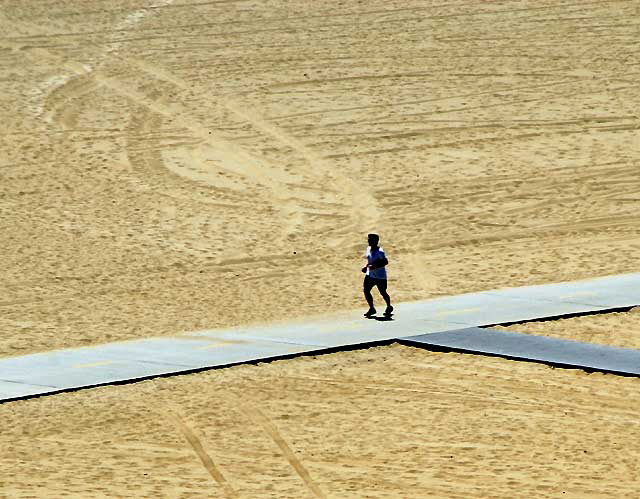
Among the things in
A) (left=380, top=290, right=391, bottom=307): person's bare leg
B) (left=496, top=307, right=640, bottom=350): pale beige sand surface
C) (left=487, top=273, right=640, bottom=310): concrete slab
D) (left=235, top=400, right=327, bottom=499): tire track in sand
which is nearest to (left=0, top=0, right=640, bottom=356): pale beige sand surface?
(left=487, top=273, right=640, bottom=310): concrete slab

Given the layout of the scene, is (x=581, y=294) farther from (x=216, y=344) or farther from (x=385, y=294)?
(x=216, y=344)

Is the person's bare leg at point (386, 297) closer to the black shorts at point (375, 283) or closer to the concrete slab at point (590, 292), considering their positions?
the black shorts at point (375, 283)

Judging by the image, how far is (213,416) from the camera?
17453 mm

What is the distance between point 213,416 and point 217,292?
576 cm

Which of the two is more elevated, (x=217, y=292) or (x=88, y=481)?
(x=217, y=292)

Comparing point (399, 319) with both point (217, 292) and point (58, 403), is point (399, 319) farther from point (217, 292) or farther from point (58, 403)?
point (58, 403)

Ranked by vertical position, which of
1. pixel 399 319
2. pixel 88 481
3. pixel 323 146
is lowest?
pixel 88 481

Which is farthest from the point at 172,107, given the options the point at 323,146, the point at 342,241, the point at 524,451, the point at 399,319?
the point at 524,451

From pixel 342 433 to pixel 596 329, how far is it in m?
4.62

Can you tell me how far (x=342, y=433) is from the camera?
16.9 m

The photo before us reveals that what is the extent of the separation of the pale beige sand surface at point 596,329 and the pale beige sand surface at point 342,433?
1373mm

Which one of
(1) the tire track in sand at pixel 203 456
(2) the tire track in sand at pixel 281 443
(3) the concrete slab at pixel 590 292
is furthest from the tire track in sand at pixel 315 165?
(1) the tire track in sand at pixel 203 456

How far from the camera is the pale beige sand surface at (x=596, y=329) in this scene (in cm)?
2008

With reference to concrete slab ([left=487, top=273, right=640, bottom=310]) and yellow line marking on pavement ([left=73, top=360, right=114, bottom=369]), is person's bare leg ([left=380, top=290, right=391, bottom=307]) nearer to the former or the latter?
concrete slab ([left=487, top=273, right=640, bottom=310])
